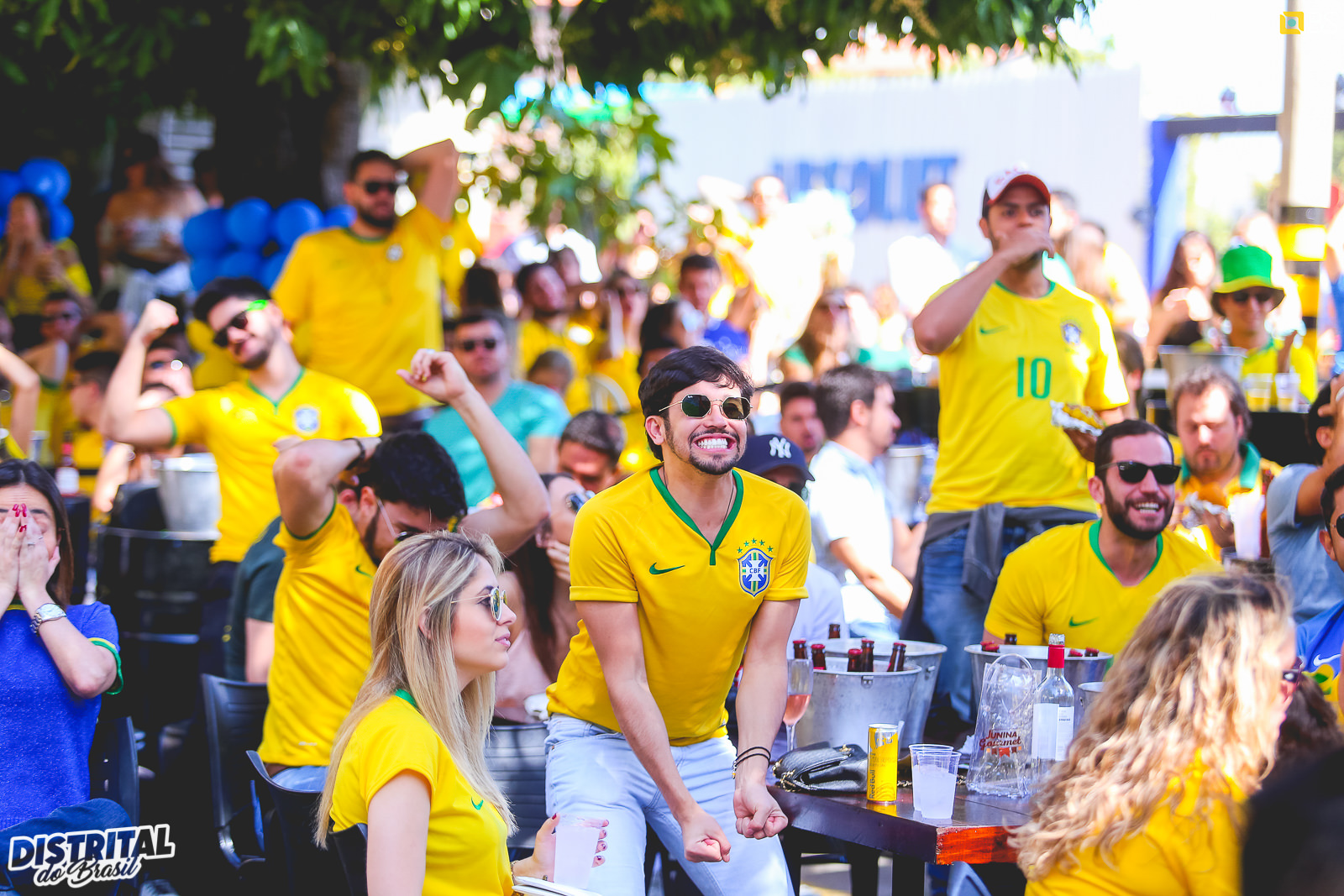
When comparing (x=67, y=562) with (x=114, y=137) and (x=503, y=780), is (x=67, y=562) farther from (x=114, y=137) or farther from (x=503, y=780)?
(x=114, y=137)

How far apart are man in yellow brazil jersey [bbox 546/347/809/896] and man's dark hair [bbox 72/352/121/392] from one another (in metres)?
5.37

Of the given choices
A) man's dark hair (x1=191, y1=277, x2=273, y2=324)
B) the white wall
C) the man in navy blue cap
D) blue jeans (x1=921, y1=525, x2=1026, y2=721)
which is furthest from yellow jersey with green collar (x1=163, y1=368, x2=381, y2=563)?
the white wall

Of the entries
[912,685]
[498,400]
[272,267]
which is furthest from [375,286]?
[912,685]

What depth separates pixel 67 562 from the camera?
387 cm

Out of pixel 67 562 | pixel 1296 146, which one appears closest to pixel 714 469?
pixel 67 562

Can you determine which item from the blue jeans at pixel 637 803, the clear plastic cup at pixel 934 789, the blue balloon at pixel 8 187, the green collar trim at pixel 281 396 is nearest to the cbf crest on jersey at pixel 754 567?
the blue jeans at pixel 637 803

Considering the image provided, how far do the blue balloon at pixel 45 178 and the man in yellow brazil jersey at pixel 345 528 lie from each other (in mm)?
7140

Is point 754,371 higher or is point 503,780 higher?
point 754,371

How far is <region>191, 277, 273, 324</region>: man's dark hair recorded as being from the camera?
589cm

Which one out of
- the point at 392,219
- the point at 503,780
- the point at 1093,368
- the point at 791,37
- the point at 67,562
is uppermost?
the point at 791,37

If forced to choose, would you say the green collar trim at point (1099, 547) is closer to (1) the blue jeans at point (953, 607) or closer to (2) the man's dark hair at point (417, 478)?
(1) the blue jeans at point (953, 607)

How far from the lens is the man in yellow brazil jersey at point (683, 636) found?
345 centimetres

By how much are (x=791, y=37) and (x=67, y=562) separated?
4.57 m

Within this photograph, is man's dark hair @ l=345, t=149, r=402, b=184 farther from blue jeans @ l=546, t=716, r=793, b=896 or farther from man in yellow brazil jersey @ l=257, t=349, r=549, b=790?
blue jeans @ l=546, t=716, r=793, b=896
